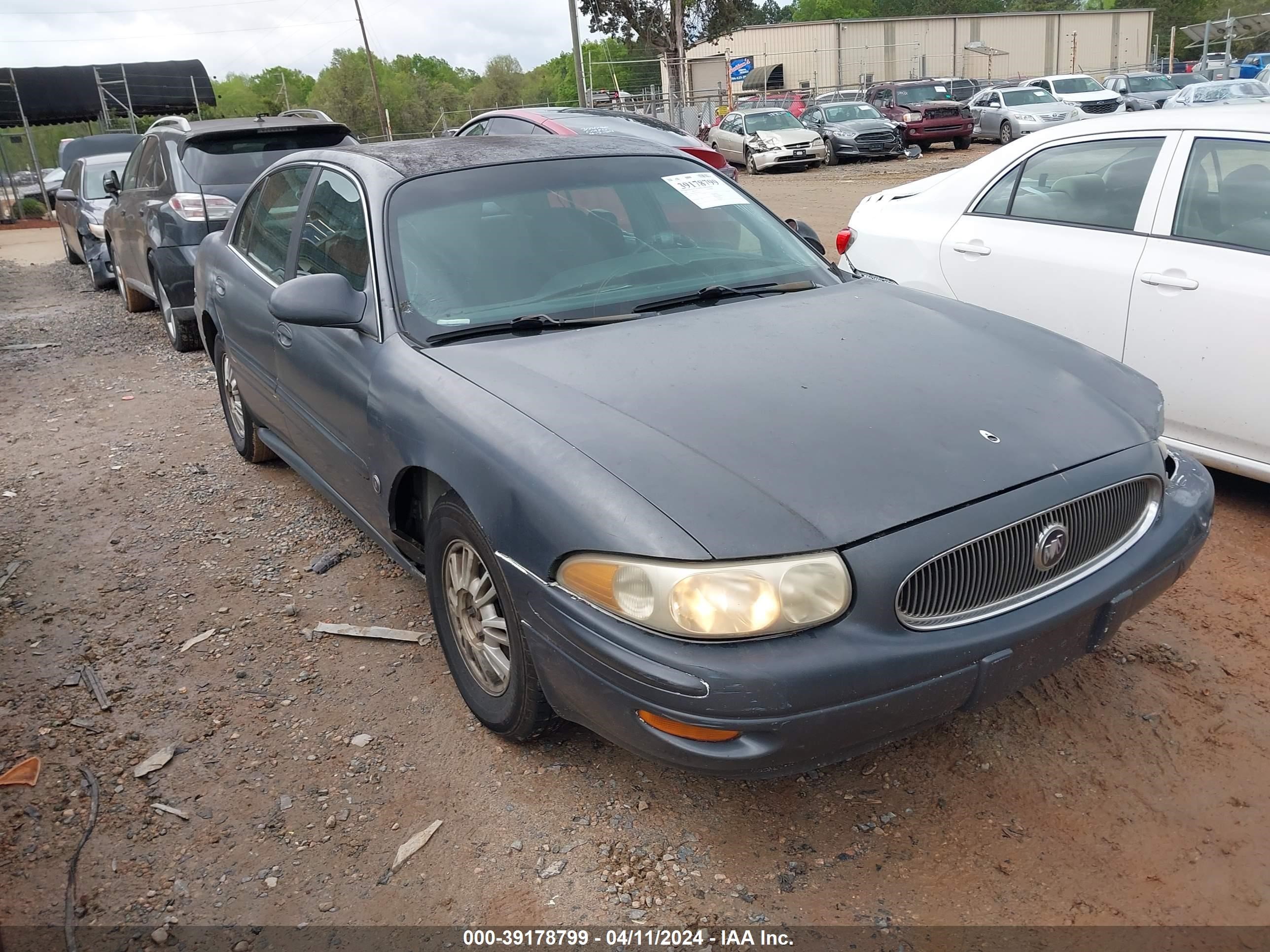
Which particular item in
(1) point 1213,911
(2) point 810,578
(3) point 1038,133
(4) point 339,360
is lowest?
(1) point 1213,911

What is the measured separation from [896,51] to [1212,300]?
5149cm

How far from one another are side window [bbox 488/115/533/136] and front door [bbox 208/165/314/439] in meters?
5.38

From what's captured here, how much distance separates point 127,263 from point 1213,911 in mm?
10079

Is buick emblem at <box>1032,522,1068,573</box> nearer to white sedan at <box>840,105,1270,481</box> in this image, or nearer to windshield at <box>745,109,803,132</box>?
white sedan at <box>840,105,1270,481</box>

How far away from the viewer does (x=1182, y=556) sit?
9.26 ft

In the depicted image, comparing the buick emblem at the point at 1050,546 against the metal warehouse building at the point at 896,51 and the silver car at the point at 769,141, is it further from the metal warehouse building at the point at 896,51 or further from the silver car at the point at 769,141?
the metal warehouse building at the point at 896,51

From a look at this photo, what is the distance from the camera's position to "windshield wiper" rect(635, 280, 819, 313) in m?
3.40

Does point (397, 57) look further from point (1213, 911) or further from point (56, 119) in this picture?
point (1213, 911)

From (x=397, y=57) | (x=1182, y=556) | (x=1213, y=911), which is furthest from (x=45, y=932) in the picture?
(x=397, y=57)

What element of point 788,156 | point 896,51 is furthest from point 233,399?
point 896,51

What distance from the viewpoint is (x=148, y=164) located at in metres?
8.78

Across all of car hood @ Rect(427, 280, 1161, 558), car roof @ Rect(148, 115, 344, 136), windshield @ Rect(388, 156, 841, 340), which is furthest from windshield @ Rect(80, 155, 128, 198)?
car hood @ Rect(427, 280, 1161, 558)

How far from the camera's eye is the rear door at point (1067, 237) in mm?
4410

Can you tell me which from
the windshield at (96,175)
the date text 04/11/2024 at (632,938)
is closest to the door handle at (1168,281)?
the date text 04/11/2024 at (632,938)
